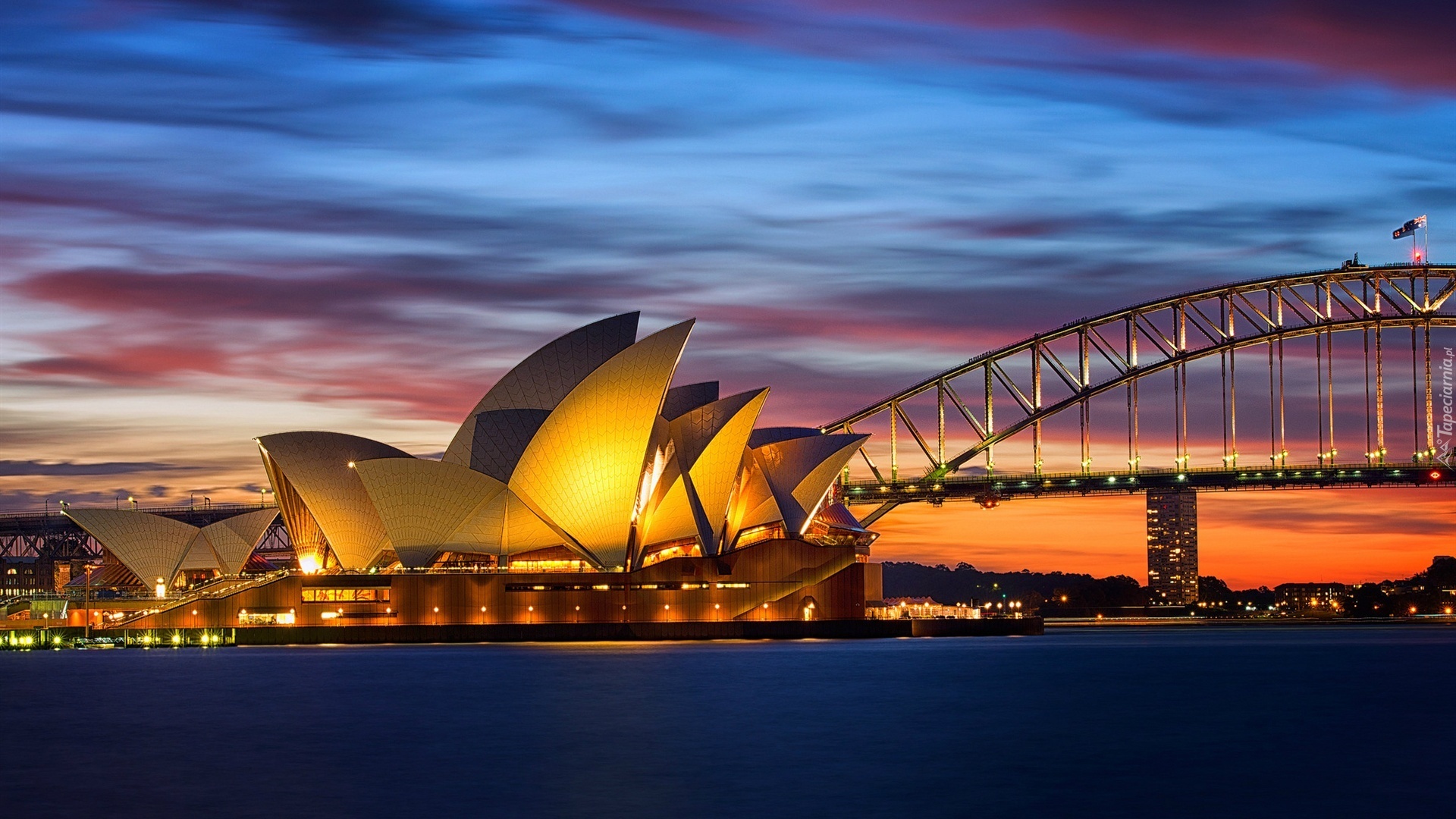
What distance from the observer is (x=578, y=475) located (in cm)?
9150

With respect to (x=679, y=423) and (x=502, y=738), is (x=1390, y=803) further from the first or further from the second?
(x=679, y=423)

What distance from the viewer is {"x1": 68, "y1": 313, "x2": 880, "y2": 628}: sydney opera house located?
91500mm

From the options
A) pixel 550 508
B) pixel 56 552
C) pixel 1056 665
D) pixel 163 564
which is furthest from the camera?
pixel 56 552

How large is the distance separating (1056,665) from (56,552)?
5638 inches

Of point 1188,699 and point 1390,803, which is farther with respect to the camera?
point 1188,699

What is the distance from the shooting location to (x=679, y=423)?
9488cm

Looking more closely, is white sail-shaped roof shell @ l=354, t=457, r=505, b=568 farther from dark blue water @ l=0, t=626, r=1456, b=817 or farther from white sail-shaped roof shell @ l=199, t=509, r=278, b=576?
white sail-shaped roof shell @ l=199, t=509, r=278, b=576

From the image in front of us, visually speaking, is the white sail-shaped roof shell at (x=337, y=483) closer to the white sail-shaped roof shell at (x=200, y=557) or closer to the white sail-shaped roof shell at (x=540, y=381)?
the white sail-shaped roof shell at (x=540, y=381)

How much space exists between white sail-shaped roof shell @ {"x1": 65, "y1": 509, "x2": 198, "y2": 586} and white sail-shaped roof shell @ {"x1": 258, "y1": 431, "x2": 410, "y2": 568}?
3032 centimetres

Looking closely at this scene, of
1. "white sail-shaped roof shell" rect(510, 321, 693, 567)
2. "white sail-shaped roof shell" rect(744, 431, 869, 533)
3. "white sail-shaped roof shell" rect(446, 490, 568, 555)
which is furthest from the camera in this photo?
"white sail-shaped roof shell" rect(744, 431, 869, 533)

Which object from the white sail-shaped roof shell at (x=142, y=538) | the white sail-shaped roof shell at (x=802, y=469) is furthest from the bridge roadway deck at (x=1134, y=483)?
the white sail-shaped roof shell at (x=142, y=538)

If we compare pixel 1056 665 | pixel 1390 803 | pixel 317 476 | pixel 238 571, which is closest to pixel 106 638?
pixel 317 476

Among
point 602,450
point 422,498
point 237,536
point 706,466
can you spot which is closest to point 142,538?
point 237,536

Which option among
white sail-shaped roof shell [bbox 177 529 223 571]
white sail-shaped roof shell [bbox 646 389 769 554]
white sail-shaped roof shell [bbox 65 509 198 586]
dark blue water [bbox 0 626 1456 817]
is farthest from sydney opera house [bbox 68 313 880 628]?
white sail-shaped roof shell [bbox 177 529 223 571]
